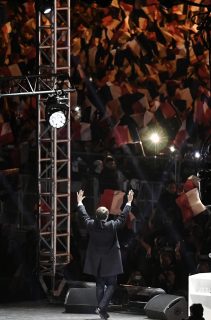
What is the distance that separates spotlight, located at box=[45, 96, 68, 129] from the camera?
1323 cm

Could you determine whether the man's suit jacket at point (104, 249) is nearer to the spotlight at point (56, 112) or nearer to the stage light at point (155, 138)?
the spotlight at point (56, 112)

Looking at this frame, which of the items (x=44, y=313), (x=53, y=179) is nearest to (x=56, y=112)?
(x=53, y=179)

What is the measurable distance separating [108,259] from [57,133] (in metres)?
3.26

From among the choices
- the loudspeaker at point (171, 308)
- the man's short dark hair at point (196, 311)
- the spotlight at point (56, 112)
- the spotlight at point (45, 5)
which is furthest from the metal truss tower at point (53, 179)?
the man's short dark hair at point (196, 311)

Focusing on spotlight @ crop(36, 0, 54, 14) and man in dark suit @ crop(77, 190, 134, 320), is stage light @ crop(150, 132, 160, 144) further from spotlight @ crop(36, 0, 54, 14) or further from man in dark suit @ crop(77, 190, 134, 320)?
man in dark suit @ crop(77, 190, 134, 320)

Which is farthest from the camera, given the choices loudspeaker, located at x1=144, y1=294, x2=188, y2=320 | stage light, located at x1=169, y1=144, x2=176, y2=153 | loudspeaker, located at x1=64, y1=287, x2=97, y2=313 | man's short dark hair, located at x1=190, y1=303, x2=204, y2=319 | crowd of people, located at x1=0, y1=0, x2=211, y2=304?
stage light, located at x1=169, y1=144, x2=176, y2=153

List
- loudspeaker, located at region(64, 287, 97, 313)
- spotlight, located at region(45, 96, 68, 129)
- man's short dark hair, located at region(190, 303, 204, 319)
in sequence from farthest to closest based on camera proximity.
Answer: spotlight, located at region(45, 96, 68, 129)
loudspeaker, located at region(64, 287, 97, 313)
man's short dark hair, located at region(190, 303, 204, 319)

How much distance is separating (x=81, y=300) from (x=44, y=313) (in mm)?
531

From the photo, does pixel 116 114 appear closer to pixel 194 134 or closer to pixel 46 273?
pixel 194 134

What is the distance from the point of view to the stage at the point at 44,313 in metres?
12.3

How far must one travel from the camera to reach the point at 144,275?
1328 cm

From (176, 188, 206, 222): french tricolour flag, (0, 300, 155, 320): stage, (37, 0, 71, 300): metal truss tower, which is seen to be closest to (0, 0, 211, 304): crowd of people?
(37, 0, 71, 300): metal truss tower

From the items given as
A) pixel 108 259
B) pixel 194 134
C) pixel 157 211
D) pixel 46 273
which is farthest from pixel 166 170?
pixel 108 259

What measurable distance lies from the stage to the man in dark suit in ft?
1.52
